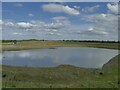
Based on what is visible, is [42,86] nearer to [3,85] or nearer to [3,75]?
[3,85]

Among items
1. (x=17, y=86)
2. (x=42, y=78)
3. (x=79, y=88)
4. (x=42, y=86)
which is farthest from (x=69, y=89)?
(x=42, y=78)

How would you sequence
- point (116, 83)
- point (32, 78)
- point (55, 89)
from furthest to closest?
point (32, 78)
point (116, 83)
point (55, 89)

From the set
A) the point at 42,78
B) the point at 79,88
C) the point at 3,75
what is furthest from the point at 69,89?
the point at 3,75

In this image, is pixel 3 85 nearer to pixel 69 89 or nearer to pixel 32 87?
pixel 32 87

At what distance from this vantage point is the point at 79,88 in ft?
73.1

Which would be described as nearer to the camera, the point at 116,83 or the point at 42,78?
the point at 116,83

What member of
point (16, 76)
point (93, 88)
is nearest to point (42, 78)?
point (16, 76)

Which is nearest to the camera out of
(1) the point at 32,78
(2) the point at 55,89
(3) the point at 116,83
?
(2) the point at 55,89

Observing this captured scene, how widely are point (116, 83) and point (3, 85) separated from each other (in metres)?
10.4

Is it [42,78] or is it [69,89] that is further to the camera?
[42,78]

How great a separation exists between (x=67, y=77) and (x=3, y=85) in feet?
29.4

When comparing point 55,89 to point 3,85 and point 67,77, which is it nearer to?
point 3,85

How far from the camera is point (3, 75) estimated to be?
28.3 meters

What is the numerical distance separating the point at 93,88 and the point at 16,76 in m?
9.87
